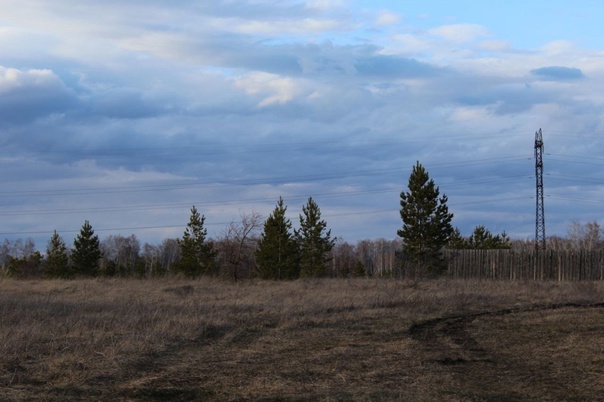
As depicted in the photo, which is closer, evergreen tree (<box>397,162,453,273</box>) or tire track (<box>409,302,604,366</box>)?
tire track (<box>409,302,604,366</box>)

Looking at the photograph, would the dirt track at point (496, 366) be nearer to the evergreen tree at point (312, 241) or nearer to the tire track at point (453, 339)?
the tire track at point (453, 339)

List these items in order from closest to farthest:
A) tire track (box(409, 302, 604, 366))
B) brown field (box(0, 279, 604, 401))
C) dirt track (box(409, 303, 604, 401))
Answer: dirt track (box(409, 303, 604, 401)), brown field (box(0, 279, 604, 401)), tire track (box(409, 302, 604, 366))

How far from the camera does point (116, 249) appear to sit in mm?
138875

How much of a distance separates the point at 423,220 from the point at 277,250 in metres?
10.1

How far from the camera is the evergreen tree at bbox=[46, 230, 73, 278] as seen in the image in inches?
2141

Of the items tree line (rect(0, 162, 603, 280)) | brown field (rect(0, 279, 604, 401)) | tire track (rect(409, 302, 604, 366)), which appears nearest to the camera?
brown field (rect(0, 279, 604, 401))

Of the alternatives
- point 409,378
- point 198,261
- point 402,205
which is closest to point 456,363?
point 409,378

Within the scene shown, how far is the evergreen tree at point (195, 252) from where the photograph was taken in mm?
54031

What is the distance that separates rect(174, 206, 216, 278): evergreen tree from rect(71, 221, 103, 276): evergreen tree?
22.9 ft

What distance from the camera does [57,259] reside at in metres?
57.0

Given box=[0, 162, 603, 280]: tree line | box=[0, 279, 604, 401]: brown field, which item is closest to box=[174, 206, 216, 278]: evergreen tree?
box=[0, 162, 603, 280]: tree line

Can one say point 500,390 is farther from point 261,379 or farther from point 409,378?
point 261,379

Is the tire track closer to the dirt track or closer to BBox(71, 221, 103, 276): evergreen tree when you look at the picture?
the dirt track

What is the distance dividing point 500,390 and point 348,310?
35.8ft
